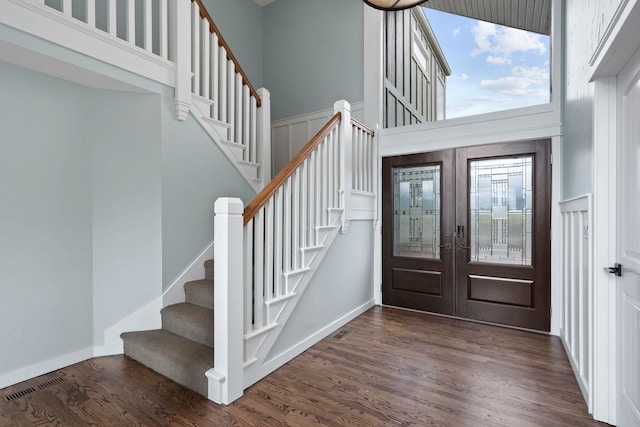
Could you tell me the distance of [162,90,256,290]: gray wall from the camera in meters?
2.66

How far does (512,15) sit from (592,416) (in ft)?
14.7

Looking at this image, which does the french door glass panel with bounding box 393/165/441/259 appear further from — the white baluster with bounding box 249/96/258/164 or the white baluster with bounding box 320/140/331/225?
the white baluster with bounding box 249/96/258/164

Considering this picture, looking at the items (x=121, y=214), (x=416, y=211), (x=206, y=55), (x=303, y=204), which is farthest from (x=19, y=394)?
(x=416, y=211)

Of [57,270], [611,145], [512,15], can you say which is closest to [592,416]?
[611,145]

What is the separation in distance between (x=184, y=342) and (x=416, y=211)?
2.78m

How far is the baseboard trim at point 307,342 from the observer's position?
7.57 feet

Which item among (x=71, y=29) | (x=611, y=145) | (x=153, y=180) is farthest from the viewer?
(x=153, y=180)

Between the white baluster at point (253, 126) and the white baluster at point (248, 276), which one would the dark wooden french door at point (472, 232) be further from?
the white baluster at point (248, 276)

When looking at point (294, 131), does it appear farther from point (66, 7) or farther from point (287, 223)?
point (66, 7)

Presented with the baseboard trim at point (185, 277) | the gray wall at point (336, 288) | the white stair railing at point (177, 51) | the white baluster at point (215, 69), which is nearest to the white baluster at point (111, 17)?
the white stair railing at point (177, 51)

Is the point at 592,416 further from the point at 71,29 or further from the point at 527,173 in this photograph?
the point at 71,29

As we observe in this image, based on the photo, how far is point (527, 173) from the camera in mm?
3207

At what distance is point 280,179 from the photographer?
2.35 meters

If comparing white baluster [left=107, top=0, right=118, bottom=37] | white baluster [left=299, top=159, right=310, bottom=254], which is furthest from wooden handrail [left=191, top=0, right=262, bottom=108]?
white baluster [left=299, top=159, right=310, bottom=254]
